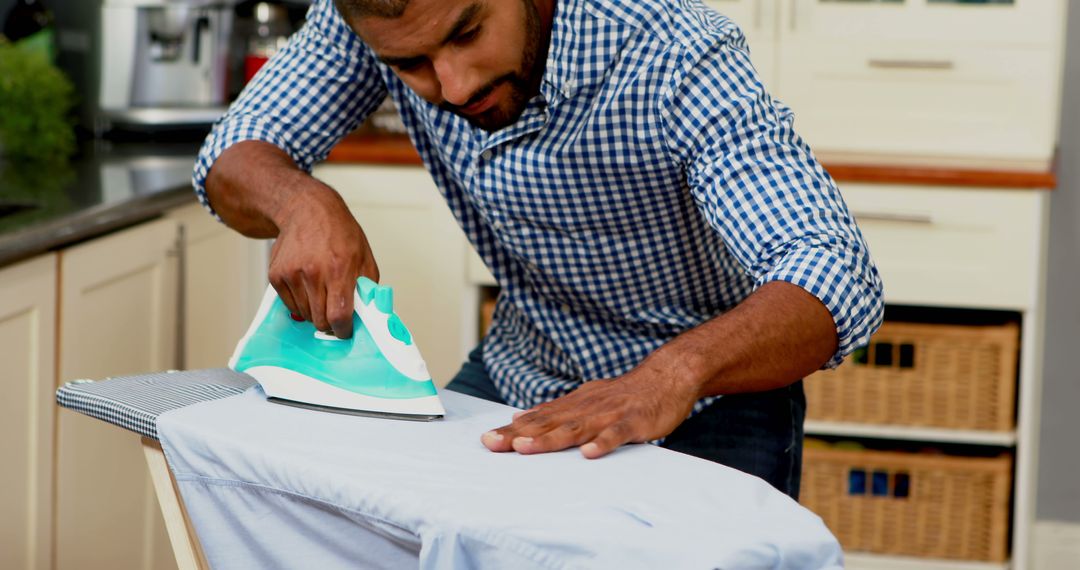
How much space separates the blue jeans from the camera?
1362 mm

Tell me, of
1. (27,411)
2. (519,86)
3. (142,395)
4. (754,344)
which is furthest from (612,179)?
(27,411)

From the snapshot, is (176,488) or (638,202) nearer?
(176,488)

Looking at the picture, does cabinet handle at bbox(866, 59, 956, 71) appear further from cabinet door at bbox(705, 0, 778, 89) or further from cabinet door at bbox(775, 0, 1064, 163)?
cabinet door at bbox(705, 0, 778, 89)

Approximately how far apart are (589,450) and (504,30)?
43 cm

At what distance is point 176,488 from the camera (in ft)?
3.75

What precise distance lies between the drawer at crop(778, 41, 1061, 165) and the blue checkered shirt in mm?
1201

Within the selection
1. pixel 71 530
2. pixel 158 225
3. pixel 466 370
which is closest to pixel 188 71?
pixel 158 225

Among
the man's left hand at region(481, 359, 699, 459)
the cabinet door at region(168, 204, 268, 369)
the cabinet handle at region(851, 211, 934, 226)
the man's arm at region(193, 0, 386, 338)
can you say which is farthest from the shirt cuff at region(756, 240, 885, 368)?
the cabinet door at region(168, 204, 268, 369)

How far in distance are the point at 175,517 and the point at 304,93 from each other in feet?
1.83

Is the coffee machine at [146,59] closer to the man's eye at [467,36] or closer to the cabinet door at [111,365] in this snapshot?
the cabinet door at [111,365]

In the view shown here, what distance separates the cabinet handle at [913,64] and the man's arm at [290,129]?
129 cm

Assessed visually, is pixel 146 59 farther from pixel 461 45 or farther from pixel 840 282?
pixel 840 282

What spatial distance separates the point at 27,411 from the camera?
168cm

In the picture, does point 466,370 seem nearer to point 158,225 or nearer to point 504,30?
point 504,30
